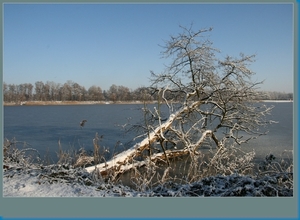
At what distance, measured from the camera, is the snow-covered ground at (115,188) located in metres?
3.49

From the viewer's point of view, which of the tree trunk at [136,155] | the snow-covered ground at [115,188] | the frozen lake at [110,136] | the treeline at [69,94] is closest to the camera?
the snow-covered ground at [115,188]

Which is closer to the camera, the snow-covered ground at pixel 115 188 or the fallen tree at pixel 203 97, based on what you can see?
the snow-covered ground at pixel 115 188

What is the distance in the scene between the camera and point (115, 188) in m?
3.85

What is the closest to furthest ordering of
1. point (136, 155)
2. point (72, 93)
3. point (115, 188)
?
point (115, 188) < point (136, 155) < point (72, 93)

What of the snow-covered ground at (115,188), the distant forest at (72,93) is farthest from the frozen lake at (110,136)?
the snow-covered ground at (115,188)

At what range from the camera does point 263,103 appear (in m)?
8.68

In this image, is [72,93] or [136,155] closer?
[136,155]

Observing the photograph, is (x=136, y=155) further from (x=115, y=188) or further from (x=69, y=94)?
(x=69, y=94)

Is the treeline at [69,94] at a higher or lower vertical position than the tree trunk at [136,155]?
higher

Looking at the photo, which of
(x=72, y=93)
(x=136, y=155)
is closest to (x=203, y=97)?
(x=136, y=155)

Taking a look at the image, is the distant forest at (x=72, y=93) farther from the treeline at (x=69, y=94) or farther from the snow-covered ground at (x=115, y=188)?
the snow-covered ground at (x=115, y=188)

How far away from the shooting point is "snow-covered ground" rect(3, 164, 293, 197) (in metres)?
3.49

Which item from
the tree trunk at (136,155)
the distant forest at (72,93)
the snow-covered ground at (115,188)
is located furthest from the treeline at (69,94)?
the snow-covered ground at (115,188)

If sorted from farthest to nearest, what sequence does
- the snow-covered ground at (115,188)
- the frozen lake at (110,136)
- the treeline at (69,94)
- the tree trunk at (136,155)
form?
the treeline at (69,94)
the frozen lake at (110,136)
the tree trunk at (136,155)
the snow-covered ground at (115,188)
